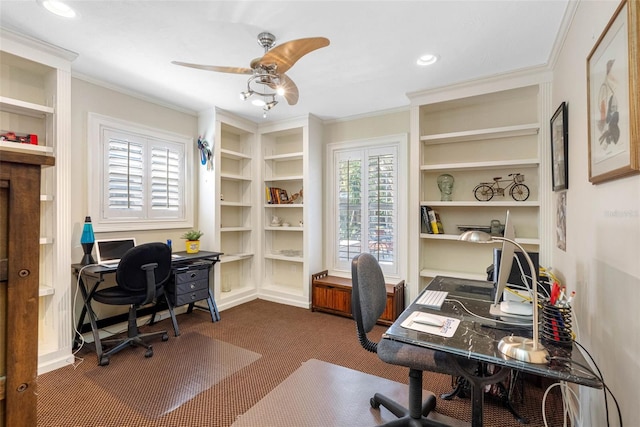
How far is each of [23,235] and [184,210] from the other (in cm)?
334

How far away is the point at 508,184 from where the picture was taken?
121 inches

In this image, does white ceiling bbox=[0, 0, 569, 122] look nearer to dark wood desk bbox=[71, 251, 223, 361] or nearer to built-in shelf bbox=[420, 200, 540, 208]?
built-in shelf bbox=[420, 200, 540, 208]

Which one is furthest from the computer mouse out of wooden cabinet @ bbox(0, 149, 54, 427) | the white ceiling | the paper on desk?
the white ceiling

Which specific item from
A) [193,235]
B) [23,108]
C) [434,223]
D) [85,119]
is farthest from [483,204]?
[23,108]

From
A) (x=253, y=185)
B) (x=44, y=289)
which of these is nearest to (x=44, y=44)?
(x=44, y=289)

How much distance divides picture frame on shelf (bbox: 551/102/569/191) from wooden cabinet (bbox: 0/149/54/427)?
2.67 metres

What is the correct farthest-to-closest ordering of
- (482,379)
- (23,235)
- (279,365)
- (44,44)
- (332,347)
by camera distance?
(332,347) → (279,365) → (44,44) → (482,379) → (23,235)

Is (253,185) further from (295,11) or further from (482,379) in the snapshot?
(482,379)

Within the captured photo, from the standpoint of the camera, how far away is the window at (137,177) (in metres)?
2.99

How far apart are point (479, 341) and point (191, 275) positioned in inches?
113

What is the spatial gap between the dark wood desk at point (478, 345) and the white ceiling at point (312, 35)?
187 cm

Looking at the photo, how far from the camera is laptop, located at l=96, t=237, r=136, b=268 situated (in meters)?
2.84

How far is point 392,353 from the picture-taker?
62.8 inches

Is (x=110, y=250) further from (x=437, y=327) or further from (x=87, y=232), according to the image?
(x=437, y=327)
